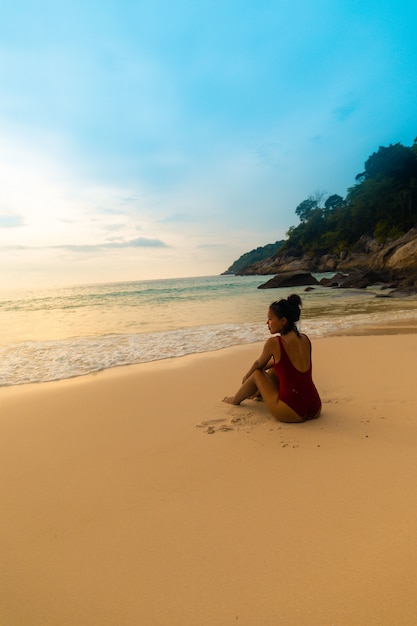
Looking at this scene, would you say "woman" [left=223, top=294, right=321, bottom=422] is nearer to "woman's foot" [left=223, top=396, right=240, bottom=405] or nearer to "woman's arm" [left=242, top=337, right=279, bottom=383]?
"woman's arm" [left=242, top=337, right=279, bottom=383]

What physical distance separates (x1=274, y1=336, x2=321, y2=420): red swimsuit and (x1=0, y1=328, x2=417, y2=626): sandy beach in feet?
0.64

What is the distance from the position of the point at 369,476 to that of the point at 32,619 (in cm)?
225

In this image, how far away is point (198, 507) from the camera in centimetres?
246

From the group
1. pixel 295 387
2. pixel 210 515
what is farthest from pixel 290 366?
pixel 210 515

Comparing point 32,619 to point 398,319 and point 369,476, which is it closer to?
point 369,476

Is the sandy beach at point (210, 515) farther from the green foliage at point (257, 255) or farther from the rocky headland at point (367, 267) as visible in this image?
the green foliage at point (257, 255)

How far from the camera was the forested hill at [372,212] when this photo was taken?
166 ft

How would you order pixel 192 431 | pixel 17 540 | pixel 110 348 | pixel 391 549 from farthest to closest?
pixel 110 348
pixel 192 431
pixel 17 540
pixel 391 549

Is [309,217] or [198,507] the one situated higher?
[309,217]

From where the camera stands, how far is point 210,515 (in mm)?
2354

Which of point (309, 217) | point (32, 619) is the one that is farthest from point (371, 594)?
point (309, 217)

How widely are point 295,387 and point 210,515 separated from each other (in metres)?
1.84

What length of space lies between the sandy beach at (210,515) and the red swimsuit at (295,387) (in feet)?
0.64

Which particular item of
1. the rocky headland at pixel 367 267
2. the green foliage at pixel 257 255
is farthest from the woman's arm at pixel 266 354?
the green foliage at pixel 257 255
